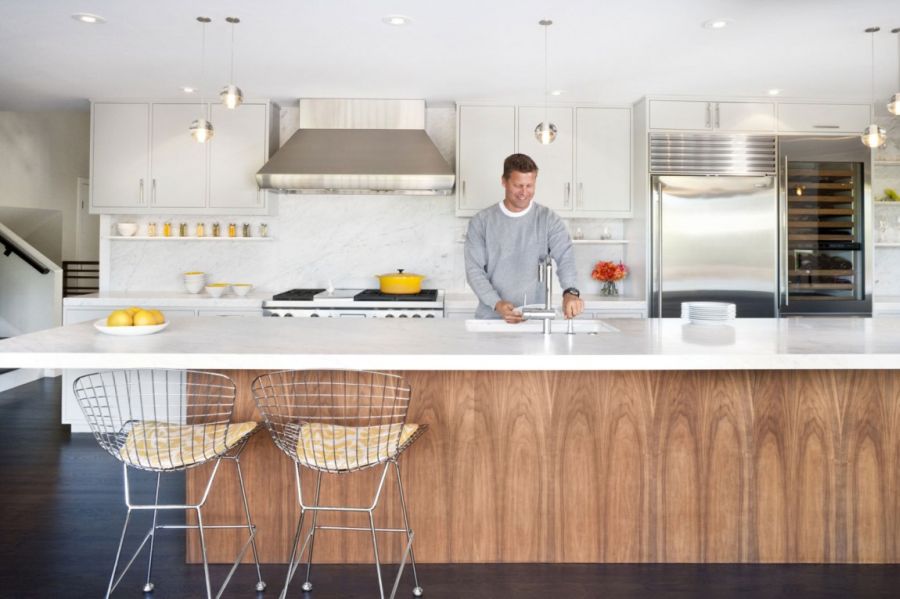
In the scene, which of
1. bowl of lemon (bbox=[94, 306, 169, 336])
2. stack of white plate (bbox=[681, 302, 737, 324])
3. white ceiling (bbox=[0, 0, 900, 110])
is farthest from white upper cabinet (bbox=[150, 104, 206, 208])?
stack of white plate (bbox=[681, 302, 737, 324])

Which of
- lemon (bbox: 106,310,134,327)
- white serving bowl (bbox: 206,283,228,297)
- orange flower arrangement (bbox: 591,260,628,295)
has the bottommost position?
lemon (bbox: 106,310,134,327)

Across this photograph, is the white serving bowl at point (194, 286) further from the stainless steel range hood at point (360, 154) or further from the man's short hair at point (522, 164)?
the man's short hair at point (522, 164)

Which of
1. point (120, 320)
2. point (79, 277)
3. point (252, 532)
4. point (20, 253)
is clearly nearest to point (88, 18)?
point (120, 320)

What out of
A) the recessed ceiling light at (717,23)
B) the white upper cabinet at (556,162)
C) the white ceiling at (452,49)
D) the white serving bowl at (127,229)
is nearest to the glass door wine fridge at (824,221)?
the white ceiling at (452,49)

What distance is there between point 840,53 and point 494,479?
317 cm

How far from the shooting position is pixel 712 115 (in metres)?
5.03

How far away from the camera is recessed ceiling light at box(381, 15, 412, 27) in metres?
3.54

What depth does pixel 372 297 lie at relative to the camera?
16.2 feet

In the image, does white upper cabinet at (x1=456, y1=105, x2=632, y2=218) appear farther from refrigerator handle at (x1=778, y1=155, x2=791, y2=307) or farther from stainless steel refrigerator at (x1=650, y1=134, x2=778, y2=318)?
refrigerator handle at (x1=778, y1=155, x2=791, y2=307)

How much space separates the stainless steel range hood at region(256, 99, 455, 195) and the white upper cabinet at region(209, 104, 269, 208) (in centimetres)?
24

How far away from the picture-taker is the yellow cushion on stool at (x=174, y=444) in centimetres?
227

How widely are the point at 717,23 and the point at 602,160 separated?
5.62 ft

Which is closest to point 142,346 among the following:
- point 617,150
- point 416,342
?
point 416,342

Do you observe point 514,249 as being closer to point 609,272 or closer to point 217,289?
point 609,272
